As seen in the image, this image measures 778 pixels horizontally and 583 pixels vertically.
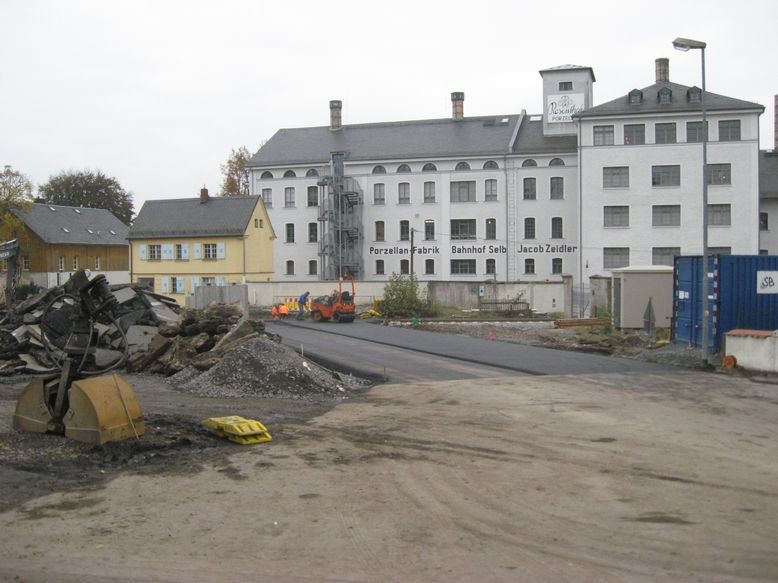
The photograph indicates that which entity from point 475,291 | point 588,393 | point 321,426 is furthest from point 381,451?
point 475,291

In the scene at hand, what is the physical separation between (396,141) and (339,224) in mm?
10005

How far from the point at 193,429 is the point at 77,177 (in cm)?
8707

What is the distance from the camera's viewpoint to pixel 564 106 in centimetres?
6869

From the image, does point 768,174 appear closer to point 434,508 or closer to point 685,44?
point 685,44

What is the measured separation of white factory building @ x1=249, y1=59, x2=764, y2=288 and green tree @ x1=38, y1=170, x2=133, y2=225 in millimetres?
26309

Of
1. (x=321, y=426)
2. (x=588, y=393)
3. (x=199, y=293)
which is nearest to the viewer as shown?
(x=321, y=426)

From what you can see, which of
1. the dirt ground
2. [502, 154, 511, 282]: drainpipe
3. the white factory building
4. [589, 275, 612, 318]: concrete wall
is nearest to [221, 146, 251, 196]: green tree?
the white factory building

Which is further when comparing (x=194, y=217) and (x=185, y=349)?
(x=194, y=217)

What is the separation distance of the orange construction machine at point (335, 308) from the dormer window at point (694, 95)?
34.8 m

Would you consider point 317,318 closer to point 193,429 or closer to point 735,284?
point 735,284

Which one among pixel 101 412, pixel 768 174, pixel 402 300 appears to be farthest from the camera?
pixel 768 174

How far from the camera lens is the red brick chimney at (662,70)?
67812 mm

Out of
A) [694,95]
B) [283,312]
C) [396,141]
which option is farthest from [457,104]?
[283,312]

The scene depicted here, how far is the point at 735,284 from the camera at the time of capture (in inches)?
839
